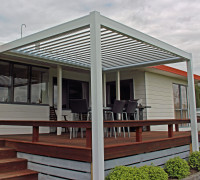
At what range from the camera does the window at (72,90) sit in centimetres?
883

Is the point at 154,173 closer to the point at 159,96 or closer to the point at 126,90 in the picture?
the point at 126,90

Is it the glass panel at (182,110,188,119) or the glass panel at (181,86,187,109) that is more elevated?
the glass panel at (181,86,187,109)

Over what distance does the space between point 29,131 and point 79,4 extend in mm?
5167

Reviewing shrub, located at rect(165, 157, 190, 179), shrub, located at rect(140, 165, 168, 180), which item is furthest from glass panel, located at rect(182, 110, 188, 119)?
shrub, located at rect(140, 165, 168, 180)

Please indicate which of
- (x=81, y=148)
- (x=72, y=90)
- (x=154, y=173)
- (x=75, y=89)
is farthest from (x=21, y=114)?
(x=154, y=173)

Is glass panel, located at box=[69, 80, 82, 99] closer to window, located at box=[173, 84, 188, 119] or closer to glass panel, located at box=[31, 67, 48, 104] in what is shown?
glass panel, located at box=[31, 67, 48, 104]

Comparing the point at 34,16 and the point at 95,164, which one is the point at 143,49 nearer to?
the point at 95,164

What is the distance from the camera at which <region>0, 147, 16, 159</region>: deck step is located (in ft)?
15.6

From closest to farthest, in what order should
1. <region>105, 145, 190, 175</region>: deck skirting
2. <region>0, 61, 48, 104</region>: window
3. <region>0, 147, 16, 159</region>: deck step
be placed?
1. <region>105, 145, 190, 175</region>: deck skirting
2. <region>0, 147, 16, 159</region>: deck step
3. <region>0, 61, 48, 104</region>: window

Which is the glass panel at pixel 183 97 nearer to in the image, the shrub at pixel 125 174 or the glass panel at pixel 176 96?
the glass panel at pixel 176 96

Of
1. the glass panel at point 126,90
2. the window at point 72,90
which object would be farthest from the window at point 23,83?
the glass panel at point 126,90

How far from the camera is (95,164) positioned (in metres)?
3.60

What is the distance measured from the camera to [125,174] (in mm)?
3748

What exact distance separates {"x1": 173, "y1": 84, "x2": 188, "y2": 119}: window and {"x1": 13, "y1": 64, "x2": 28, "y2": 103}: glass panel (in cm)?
671
